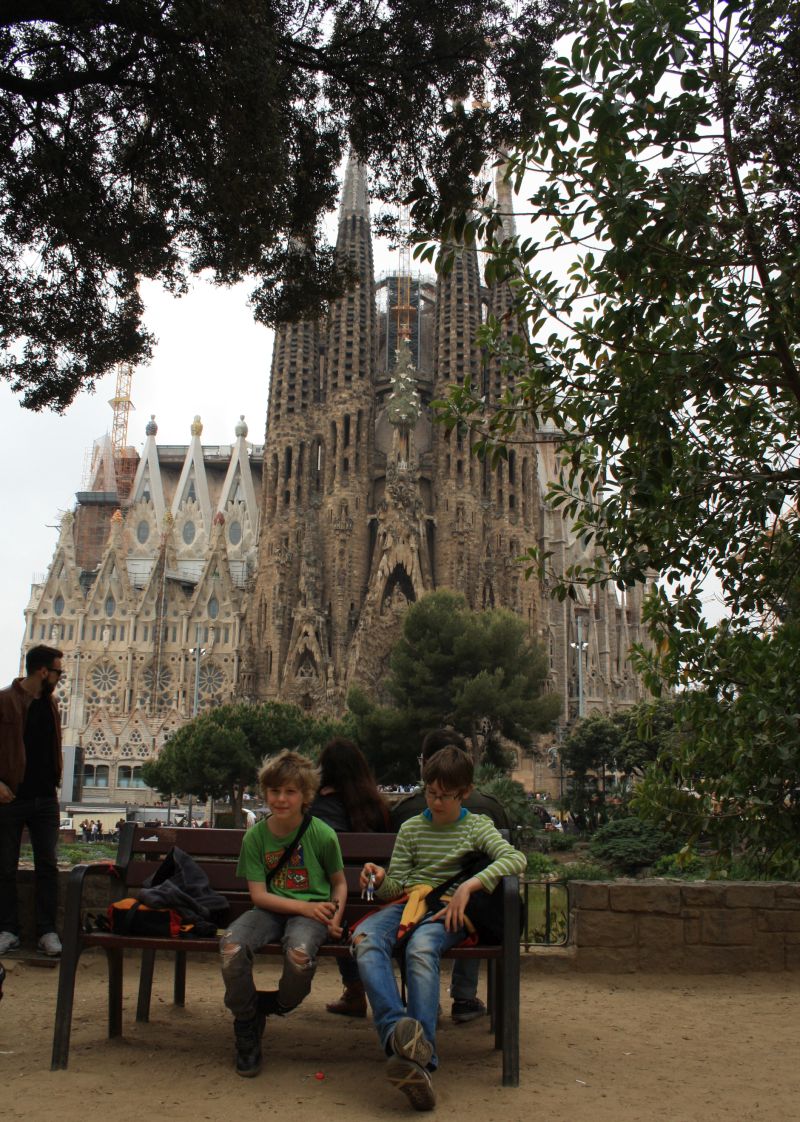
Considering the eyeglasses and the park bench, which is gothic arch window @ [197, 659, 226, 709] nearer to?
the park bench

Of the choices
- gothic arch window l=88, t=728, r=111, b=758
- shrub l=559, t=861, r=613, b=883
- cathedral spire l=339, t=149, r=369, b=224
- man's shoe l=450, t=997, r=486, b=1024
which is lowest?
shrub l=559, t=861, r=613, b=883

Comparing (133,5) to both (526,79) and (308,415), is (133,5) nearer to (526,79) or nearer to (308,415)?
(526,79)

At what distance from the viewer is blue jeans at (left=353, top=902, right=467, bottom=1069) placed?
3729 mm

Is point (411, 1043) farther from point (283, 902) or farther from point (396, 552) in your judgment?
point (396, 552)

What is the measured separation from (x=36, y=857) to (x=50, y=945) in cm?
48

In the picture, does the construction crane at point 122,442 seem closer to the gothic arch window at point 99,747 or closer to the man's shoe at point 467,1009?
the gothic arch window at point 99,747

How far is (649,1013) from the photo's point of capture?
209 inches

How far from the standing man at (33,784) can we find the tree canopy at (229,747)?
94.1 ft

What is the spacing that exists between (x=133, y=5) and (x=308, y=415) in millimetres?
46900

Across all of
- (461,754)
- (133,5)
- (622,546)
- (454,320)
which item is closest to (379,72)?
(133,5)

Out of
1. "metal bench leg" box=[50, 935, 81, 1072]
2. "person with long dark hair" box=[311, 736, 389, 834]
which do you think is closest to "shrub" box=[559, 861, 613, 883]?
"person with long dark hair" box=[311, 736, 389, 834]

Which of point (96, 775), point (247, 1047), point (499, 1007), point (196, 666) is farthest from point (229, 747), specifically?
point (247, 1047)

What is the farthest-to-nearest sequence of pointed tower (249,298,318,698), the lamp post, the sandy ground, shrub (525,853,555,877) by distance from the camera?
the lamp post, pointed tower (249,298,318,698), shrub (525,853,555,877), the sandy ground

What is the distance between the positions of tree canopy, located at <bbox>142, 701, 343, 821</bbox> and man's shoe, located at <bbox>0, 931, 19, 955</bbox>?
28690 mm
